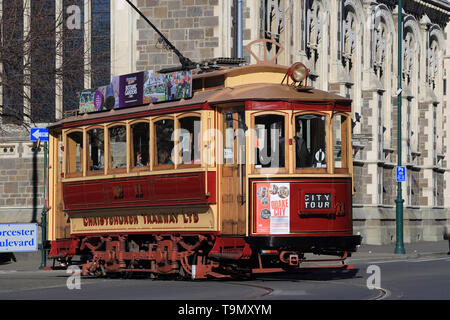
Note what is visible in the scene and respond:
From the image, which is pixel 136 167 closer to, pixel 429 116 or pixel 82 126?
pixel 82 126

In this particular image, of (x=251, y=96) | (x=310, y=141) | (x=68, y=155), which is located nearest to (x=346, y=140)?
(x=310, y=141)

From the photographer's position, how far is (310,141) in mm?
22312

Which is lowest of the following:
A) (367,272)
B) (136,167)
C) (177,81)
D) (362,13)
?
(367,272)

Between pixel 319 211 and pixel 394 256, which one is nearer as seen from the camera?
pixel 319 211

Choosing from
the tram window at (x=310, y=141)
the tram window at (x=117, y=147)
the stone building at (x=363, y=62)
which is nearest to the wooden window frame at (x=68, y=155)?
the tram window at (x=117, y=147)

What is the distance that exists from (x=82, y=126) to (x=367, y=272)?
688cm

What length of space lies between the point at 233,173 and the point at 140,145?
8.20 feet

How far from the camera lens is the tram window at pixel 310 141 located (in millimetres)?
22062

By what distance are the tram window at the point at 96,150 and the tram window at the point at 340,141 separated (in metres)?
4.81

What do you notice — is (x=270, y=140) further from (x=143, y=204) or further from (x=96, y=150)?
(x=96, y=150)

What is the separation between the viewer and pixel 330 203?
72.1 ft

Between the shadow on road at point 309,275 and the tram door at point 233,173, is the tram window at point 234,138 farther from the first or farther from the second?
the shadow on road at point 309,275
